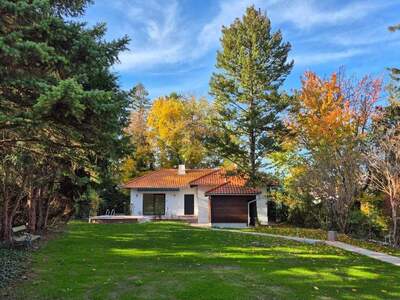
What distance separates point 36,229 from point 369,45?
20.5 meters

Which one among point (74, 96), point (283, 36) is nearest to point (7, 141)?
point (74, 96)

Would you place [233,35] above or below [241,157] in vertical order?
above

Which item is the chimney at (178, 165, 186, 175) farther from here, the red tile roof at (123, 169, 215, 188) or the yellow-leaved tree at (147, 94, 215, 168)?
the yellow-leaved tree at (147, 94, 215, 168)

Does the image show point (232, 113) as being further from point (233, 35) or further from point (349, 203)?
point (349, 203)

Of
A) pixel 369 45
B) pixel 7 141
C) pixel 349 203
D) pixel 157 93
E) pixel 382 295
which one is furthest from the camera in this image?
pixel 157 93

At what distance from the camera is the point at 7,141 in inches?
328

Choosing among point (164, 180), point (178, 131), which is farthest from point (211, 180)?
point (178, 131)

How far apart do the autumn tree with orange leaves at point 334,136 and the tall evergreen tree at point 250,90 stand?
2.04 metres

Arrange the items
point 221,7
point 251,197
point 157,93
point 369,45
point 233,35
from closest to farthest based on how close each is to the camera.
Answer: point 221,7
point 369,45
point 233,35
point 251,197
point 157,93

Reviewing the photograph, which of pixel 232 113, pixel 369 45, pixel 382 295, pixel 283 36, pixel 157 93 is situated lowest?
pixel 382 295

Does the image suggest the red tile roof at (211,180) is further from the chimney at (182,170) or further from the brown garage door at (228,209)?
the chimney at (182,170)

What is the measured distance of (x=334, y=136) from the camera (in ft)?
77.9

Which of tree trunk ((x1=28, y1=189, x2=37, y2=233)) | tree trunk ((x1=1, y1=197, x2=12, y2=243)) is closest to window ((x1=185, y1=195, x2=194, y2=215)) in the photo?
tree trunk ((x1=28, y1=189, x2=37, y2=233))

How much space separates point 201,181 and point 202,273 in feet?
72.3
